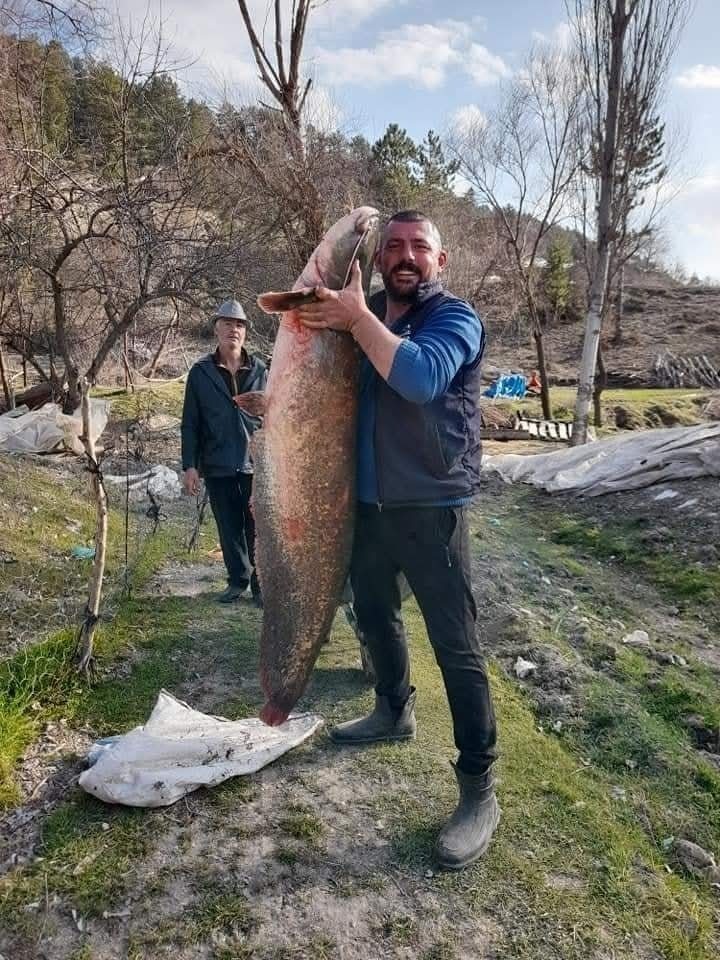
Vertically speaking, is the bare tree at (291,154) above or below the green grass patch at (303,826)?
above

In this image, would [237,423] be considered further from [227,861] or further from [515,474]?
[515,474]

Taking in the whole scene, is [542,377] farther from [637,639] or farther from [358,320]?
[358,320]

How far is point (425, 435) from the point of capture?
208 centimetres

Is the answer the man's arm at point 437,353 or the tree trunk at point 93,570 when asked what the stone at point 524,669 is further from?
the man's arm at point 437,353

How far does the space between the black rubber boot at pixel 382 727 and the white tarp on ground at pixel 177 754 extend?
16 centimetres

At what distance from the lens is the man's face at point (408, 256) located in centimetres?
212

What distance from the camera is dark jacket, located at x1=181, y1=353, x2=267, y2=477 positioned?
14.8ft

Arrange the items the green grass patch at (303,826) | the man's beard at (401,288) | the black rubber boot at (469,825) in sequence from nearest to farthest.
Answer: the man's beard at (401,288) → the black rubber boot at (469,825) → the green grass patch at (303,826)

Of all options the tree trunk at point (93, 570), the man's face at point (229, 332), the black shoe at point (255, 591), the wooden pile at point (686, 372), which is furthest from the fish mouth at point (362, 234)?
the wooden pile at point (686, 372)

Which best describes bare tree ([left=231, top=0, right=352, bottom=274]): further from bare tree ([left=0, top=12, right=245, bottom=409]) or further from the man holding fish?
the man holding fish

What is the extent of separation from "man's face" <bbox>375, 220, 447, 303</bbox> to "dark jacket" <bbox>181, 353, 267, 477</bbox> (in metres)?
2.44

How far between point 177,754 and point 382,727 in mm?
864

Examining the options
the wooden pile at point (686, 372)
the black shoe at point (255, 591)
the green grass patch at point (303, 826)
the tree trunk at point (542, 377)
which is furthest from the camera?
the wooden pile at point (686, 372)

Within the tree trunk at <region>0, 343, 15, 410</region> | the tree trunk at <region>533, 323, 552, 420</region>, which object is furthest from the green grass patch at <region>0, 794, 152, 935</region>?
the tree trunk at <region>533, 323, 552, 420</region>
